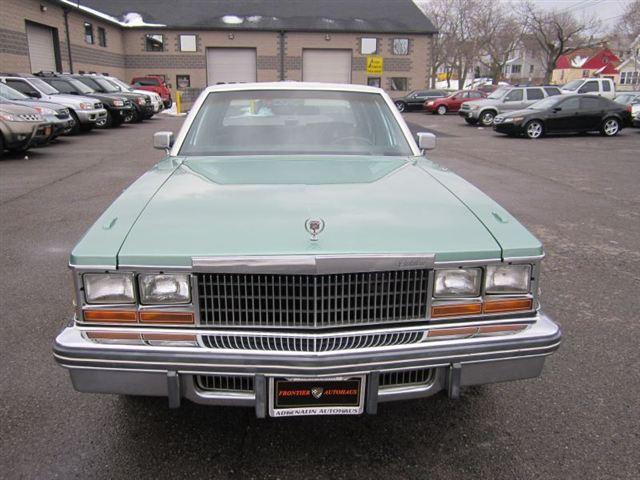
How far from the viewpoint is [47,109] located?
12.2 metres

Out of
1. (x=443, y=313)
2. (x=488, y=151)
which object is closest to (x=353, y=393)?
(x=443, y=313)

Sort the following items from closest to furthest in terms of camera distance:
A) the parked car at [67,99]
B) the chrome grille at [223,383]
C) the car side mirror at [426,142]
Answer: the chrome grille at [223,383] → the car side mirror at [426,142] → the parked car at [67,99]

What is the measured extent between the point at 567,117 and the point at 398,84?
955 inches

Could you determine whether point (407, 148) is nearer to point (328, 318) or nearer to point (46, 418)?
point (328, 318)

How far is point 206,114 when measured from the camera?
3.80m

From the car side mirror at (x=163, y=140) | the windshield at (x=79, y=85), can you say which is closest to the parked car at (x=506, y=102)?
the windshield at (x=79, y=85)

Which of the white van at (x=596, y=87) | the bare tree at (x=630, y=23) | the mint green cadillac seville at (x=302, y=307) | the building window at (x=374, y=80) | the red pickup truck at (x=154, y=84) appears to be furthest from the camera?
the bare tree at (x=630, y=23)

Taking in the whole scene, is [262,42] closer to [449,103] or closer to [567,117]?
[449,103]

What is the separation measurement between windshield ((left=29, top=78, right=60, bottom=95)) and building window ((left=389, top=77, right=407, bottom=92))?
28.9m

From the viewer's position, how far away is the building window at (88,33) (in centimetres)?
3161

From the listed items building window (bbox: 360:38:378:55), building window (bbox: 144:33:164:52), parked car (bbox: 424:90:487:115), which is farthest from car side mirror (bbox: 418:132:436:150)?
building window (bbox: 144:33:164:52)

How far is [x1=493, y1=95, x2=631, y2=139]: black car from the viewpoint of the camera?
18.0 meters

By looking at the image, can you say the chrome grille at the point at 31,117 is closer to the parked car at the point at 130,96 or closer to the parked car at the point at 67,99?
the parked car at the point at 67,99

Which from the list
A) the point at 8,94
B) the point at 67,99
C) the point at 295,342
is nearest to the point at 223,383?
the point at 295,342
